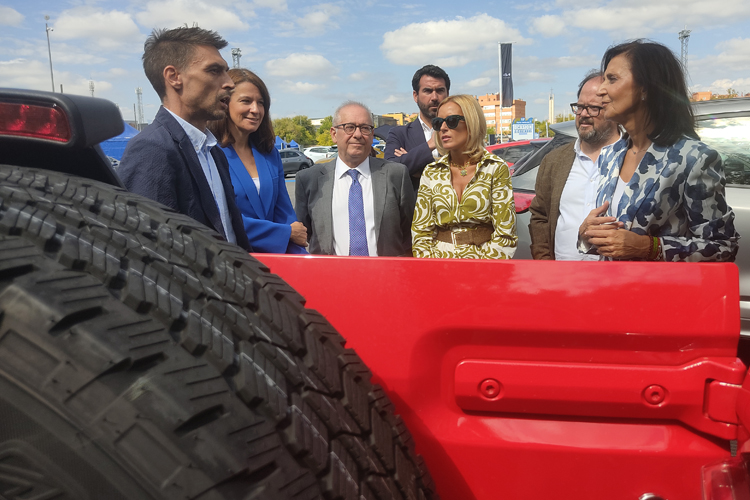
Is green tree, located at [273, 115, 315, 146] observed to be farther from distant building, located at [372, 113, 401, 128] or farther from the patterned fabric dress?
the patterned fabric dress

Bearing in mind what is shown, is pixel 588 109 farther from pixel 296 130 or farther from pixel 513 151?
pixel 296 130

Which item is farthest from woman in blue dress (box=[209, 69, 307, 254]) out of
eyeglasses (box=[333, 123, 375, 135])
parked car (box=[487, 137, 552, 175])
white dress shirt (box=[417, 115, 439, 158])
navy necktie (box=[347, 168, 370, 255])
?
parked car (box=[487, 137, 552, 175])

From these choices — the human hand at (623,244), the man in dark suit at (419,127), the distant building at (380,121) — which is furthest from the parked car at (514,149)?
the human hand at (623,244)

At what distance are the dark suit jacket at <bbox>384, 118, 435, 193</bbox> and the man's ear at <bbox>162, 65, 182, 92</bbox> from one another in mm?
1779

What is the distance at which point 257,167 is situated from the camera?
11.1 ft

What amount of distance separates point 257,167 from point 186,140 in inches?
45.2

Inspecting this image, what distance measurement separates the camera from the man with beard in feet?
11.2

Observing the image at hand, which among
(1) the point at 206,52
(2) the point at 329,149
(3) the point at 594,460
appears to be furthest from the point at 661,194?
(2) the point at 329,149

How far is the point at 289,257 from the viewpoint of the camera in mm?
1390

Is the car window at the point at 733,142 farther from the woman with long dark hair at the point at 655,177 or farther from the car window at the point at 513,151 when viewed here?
the car window at the point at 513,151

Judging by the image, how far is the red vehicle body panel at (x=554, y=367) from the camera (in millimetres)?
1237

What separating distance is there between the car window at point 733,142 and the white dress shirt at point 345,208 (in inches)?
79.2

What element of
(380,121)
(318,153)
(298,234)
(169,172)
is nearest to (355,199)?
(298,234)

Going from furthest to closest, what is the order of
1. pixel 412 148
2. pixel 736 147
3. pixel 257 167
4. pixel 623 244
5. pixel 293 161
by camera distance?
pixel 293 161 → pixel 412 148 → pixel 736 147 → pixel 257 167 → pixel 623 244
